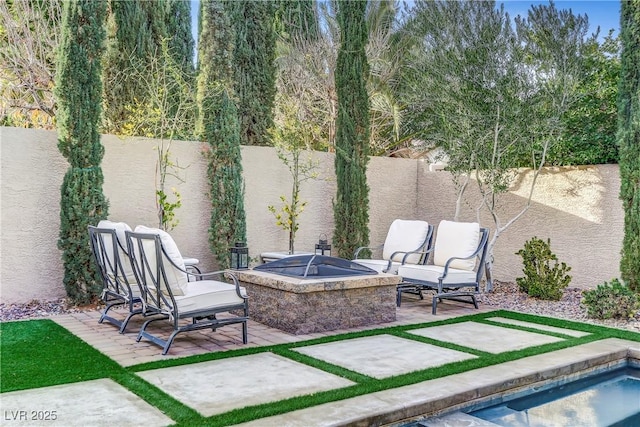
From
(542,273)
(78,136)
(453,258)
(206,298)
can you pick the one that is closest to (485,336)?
(453,258)

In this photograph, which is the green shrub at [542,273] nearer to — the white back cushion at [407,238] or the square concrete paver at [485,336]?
the white back cushion at [407,238]

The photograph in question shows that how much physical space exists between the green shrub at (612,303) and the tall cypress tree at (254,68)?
6.78m

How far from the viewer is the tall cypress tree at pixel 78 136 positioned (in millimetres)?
6801

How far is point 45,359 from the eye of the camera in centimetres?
448

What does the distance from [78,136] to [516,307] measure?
6.27 m

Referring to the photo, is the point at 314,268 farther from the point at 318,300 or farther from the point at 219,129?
the point at 219,129

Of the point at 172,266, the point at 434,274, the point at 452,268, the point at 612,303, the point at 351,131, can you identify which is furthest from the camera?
the point at 351,131

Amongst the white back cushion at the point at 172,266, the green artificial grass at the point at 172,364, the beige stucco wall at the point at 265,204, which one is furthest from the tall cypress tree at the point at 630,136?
the white back cushion at the point at 172,266

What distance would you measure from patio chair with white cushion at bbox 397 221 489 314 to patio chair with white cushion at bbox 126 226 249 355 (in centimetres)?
284

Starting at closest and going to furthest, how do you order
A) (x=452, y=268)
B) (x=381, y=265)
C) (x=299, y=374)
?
(x=299, y=374) → (x=452, y=268) → (x=381, y=265)

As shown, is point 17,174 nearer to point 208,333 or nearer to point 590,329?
point 208,333

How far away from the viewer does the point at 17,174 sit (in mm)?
6887

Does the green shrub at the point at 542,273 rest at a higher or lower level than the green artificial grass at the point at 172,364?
higher

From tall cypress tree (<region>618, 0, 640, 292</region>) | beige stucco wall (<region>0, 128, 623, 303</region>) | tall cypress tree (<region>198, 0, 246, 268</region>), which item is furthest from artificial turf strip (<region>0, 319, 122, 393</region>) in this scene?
tall cypress tree (<region>618, 0, 640, 292</region>)
